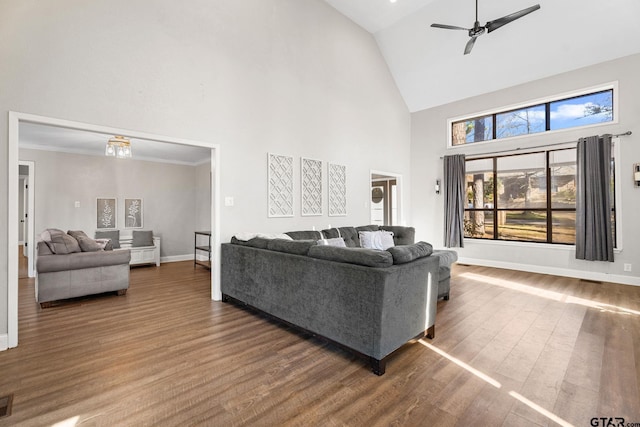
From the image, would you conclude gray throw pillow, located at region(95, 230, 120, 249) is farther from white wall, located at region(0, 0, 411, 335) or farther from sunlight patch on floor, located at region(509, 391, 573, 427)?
sunlight patch on floor, located at region(509, 391, 573, 427)

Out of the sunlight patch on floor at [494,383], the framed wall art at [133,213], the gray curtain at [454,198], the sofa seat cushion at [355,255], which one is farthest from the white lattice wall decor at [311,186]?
the framed wall art at [133,213]

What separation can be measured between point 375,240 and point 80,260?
4.35 m

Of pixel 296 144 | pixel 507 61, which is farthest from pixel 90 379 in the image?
pixel 507 61

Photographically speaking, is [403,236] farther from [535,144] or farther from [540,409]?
[540,409]

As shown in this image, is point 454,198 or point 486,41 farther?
point 454,198

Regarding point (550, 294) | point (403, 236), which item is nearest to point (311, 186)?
point (403, 236)

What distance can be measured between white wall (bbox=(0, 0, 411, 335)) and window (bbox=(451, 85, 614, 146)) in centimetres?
192

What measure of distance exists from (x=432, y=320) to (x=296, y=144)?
3.43m

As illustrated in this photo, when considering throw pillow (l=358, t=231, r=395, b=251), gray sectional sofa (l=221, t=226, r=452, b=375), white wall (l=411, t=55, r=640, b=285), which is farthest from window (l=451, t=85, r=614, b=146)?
gray sectional sofa (l=221, t=226, r=452, b=375)

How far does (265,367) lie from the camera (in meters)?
2.25

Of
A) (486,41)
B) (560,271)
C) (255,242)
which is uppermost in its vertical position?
(486,41)

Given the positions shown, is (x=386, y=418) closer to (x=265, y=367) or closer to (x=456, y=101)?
(x=265, y=367)

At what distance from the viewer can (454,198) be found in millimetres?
6586

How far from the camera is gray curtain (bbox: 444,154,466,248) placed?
6505mm
